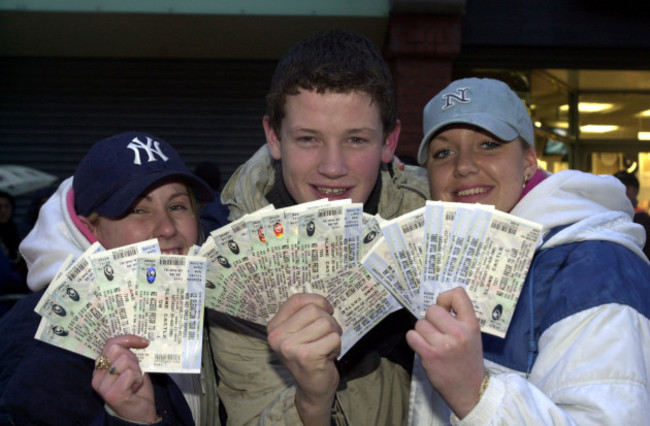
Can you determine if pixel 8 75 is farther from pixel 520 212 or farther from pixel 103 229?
pixel 520 212

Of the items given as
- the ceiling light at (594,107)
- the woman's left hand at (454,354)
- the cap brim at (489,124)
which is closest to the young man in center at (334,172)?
the cap brim at (489,124)

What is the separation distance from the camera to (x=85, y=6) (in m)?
6.67

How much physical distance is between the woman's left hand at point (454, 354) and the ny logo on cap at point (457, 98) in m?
0.89

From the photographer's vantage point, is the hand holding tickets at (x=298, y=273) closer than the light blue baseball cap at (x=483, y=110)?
Yes

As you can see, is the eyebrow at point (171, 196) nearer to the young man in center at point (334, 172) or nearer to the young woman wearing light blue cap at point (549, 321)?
the young man in center at point (334, 172)

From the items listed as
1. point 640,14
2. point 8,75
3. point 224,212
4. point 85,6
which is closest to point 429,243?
point 224,212

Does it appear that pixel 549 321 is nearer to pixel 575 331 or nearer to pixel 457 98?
pixel 575 331

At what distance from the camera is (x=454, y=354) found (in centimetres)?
139

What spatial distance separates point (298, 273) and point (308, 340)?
0.64ft

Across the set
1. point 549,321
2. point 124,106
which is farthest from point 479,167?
point 124,106

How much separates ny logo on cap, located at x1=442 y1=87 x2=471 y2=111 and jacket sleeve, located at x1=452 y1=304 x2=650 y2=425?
883mm

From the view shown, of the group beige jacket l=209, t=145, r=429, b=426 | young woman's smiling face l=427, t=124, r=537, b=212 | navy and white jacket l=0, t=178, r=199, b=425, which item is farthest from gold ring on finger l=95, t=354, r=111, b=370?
young woman's smiling face l=427, t=124, r=537, b=212

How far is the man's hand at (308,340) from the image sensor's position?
1575 millimetres

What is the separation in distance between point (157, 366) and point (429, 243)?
0.76 meters
